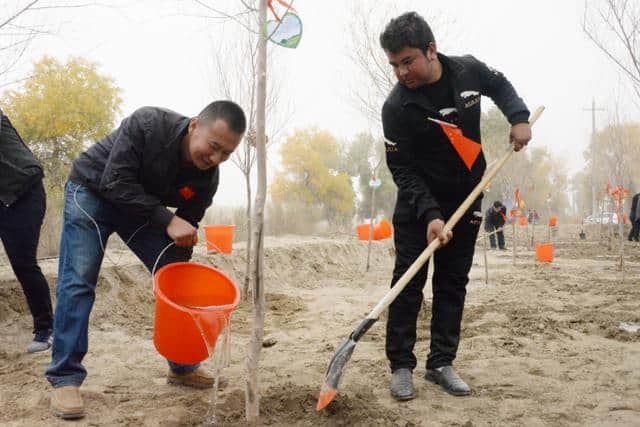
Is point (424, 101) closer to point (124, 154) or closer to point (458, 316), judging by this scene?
point (458, 316)

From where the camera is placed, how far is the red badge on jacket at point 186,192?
7.91 feet

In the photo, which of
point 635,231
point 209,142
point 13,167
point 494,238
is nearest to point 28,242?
point 13,167

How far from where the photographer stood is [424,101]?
2395 mm

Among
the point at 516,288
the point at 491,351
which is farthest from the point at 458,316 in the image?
the point at 516,288

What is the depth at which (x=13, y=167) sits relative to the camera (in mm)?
2922

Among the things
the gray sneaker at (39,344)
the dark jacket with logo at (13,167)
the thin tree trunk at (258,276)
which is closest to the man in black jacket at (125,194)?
the thin tree trunk at (258,276)

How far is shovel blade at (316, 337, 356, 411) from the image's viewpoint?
6.49 ft

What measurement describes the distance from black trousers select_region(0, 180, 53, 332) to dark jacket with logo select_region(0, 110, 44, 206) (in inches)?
2.7

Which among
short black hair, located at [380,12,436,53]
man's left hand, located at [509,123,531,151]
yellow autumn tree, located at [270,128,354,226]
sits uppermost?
yellow autumn tree, located at [270,128,354,226]

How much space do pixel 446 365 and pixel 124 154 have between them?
73.0 inches

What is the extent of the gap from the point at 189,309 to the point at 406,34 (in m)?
1.48

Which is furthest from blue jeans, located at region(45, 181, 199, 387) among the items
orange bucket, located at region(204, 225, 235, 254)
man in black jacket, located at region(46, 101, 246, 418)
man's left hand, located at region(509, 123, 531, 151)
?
orange bucket, located at region(204, 225, 235, 254)

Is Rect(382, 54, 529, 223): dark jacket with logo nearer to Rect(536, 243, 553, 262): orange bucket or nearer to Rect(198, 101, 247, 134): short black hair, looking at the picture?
Rect(198, 101, 247, 134): short black hair

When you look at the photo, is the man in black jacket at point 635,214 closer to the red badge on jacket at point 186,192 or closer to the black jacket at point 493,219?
the black jacket at point 493,219
